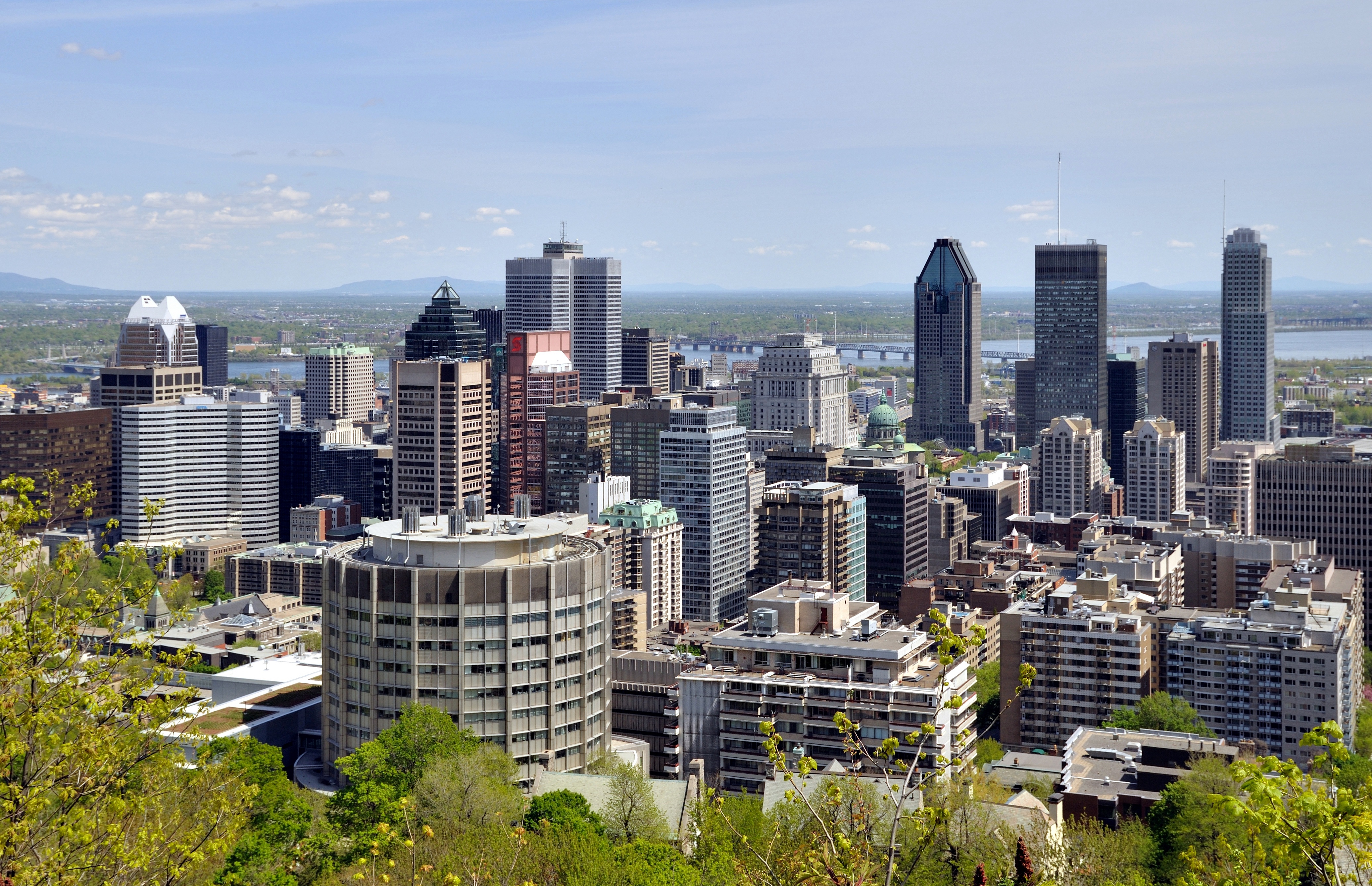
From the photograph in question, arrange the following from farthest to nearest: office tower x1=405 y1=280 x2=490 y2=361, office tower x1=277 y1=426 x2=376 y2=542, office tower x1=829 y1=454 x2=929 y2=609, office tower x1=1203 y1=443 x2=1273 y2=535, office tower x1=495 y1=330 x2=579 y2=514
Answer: office tower x1=277 y1=426 x2=376 y2=542 < office tower x1=405 y1=280 x2=490 y2=361 < office tower x1=495 y1=330 x2=579 y2=514 < office tower x1=1203 y1=443 x2=1273 y2=535 < office tower x1=829 y1=454 x2=929 y2=609

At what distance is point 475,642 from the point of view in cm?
4409

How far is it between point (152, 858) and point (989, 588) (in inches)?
3245

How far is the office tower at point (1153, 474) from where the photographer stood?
140 m

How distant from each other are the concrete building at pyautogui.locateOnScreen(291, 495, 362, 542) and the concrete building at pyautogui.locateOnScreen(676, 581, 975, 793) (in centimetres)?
7401

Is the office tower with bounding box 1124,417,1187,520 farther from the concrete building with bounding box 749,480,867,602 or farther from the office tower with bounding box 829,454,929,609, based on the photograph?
the concrete building with bounding box 749,480,867,602

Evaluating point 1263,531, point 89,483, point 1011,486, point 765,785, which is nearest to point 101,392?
point 1011,486

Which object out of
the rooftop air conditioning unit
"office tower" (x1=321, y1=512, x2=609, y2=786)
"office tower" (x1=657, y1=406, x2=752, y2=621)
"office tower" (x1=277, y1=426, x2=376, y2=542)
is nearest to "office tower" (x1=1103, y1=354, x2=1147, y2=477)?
"office tower" (x1=657, y1=406, x2=752, y2=621)

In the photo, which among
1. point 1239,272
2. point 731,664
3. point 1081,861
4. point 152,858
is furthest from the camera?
point 1239,272

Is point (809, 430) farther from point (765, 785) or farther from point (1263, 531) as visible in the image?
point (765, 785)

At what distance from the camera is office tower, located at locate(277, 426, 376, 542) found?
14188 centimetres

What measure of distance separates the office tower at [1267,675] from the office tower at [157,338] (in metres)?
106

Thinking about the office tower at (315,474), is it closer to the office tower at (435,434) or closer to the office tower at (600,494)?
the office tower at (435,434)

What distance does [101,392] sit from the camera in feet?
455

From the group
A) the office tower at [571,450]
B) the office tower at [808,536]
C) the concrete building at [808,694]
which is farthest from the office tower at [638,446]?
the concrete building at [808,694]
